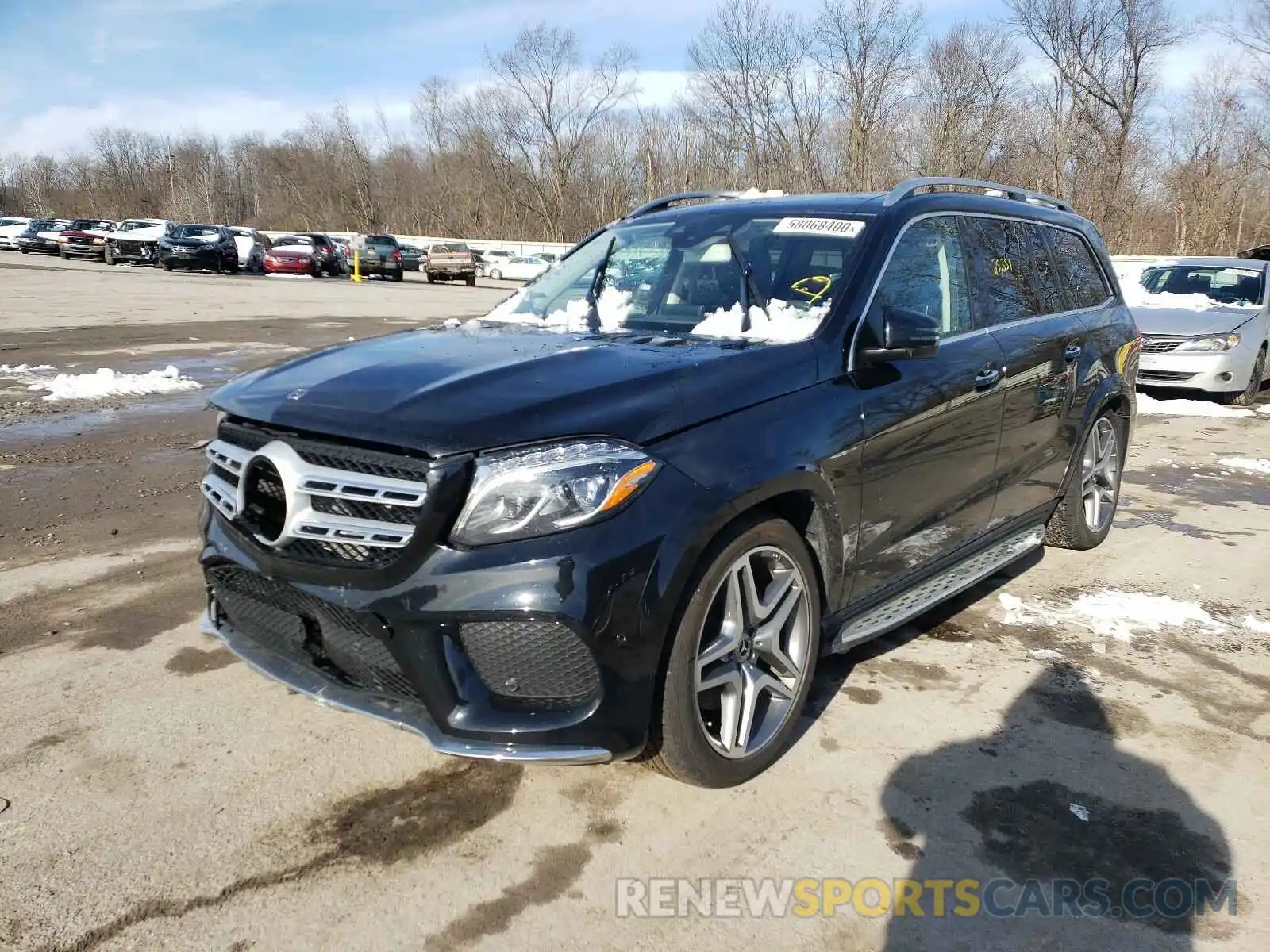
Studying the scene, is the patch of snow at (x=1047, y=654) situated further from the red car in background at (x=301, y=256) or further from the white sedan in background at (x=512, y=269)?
the white sedan in background at (x=512, y=269)

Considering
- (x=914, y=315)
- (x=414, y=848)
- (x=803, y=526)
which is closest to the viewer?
(x=414, y=848)

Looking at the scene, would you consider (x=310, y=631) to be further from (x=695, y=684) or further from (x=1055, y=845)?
(x=1055, y=845)

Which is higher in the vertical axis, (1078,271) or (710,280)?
(1078,271)

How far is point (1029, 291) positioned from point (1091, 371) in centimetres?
71

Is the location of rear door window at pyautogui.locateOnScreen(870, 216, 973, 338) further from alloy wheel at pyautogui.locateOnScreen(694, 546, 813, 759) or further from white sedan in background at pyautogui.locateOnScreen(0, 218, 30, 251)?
white sedan in background at pyautogui.locateOnScreen(0, 218, 30, 251)

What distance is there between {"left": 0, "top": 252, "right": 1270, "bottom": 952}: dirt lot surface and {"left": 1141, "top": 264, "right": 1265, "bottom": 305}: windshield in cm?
864

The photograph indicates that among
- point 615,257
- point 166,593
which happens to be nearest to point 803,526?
point 615,257

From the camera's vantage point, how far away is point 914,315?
3.29 meters

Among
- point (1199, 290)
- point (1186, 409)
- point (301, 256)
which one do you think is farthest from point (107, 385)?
point (301, 256)

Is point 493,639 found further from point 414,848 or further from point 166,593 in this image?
point 166,593

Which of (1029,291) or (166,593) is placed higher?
(1029,291)

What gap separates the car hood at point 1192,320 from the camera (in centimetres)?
1097

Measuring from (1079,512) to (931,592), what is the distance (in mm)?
1904

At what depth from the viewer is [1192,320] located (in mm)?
11195
